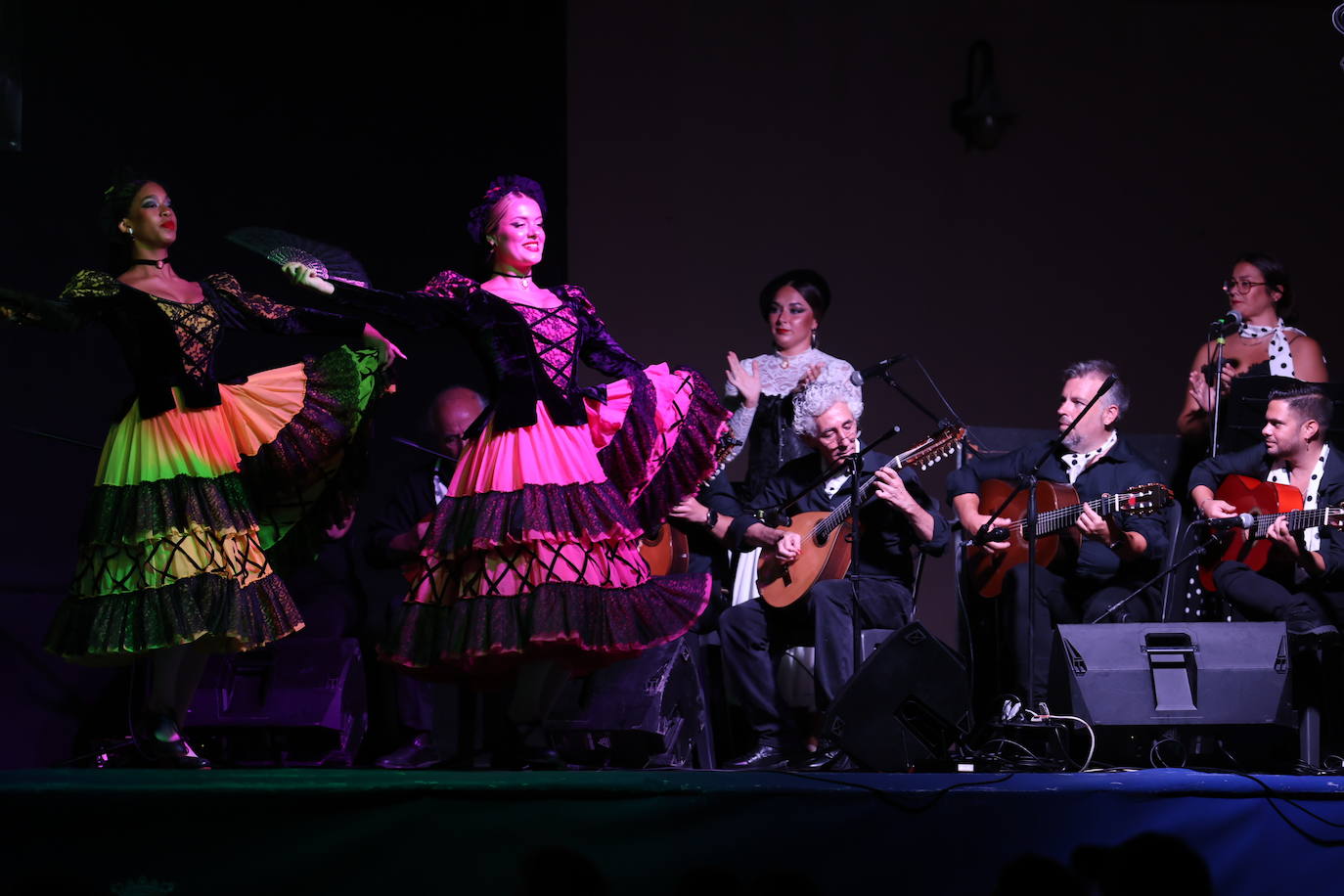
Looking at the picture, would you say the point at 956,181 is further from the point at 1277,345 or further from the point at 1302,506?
the point at 1302,506

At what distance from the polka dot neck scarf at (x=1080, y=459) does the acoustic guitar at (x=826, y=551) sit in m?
0.57

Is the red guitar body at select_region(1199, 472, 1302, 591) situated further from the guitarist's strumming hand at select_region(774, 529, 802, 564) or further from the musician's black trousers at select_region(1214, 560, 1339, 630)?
the guitarist's strumming hand at select_region(774, 529, 802, 564)

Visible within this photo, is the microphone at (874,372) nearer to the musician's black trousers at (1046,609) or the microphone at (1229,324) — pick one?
the musician's black trousers at (1046,609)

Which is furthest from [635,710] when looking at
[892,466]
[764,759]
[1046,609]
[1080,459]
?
[1080,459]

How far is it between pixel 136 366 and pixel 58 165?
1.88 metres

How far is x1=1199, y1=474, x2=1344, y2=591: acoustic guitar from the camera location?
4.72 metres

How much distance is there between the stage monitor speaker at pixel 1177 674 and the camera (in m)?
4.18

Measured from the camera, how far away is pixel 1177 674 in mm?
4234

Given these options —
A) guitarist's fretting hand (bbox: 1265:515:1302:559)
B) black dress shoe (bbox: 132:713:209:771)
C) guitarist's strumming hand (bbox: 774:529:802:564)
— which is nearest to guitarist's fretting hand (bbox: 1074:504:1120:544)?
guitarist's fretting hand (bbox: 1265:515:1302:559)

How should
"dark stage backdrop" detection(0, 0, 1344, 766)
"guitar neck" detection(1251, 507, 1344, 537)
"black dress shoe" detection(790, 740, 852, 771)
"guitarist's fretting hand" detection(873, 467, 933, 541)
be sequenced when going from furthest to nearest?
"dark stage backdrop" detection(0, 0, 1344, 766) < "guitarist's fretting hand" detection(873, 467, 933, 541) < "guitar neck" detection(1251, 507, 1344, 537) < "black dress shoe" detection(790, 740, 852, 771)

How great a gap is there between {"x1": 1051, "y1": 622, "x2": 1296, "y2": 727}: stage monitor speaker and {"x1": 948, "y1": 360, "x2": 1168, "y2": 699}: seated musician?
1.10ft

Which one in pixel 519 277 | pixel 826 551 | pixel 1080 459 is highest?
pixel 519 277

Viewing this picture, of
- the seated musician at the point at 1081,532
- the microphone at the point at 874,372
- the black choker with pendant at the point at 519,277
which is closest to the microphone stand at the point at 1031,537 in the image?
the seated musician at the point at 1081,532

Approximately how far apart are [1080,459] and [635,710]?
7.53ft
